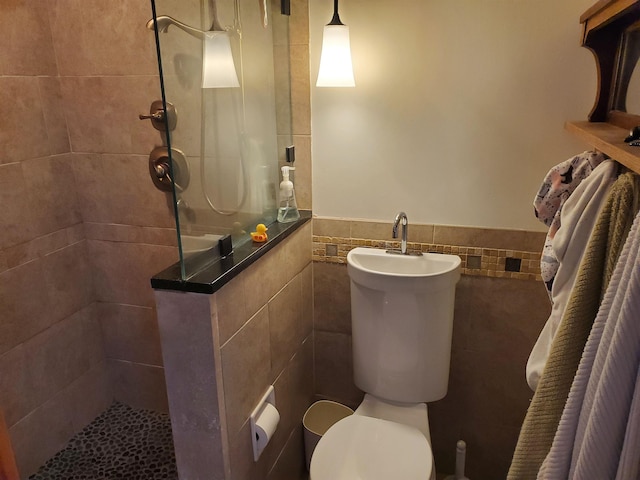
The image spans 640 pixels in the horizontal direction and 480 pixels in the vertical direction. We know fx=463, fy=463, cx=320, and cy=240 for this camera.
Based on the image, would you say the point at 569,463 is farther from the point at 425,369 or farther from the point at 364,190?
the point at 364,190

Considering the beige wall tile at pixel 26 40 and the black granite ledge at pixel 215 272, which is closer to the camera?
the black granite ledge at pixel 215 272

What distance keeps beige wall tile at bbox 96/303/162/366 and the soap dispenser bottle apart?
0.82 m

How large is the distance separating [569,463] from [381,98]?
4.18 feet

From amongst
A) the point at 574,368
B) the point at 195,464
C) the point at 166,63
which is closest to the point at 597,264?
the point at 574,368

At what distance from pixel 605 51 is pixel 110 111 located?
5.76 ft

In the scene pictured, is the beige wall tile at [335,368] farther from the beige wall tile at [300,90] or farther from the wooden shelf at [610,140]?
the wooden shelf at [610,140]

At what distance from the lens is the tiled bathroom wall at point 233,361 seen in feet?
4.01

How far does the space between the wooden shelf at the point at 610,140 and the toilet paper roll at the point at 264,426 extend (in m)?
1.21

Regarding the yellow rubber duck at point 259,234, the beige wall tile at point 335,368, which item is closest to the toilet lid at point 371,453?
the beige wall tile at point 335,368

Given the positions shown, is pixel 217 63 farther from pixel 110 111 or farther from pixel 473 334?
pixel 473 334

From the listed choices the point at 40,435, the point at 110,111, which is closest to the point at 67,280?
the point at 40,435

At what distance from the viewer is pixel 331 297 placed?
1.94m

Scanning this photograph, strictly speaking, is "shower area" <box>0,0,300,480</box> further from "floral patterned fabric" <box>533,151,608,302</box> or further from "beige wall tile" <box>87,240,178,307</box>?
"floral patterned fabric" <box>533,151,608,302</box>

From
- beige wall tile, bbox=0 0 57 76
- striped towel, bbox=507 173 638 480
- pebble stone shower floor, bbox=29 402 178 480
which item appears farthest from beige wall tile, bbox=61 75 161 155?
striped towel, bbox=507 173 638 480
